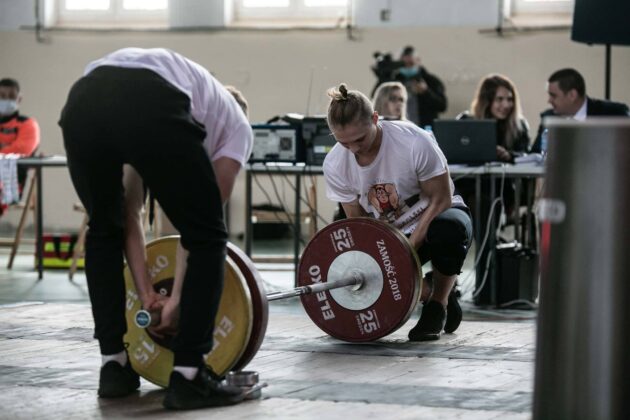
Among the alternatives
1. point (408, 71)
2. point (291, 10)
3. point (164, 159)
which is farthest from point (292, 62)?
point (164, 159)

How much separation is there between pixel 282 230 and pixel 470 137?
4395 millimetres

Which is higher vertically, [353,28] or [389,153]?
[353,28]

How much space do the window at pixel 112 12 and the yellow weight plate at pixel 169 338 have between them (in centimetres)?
781

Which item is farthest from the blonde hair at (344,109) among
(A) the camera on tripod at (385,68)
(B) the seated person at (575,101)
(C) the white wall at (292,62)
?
(C) the white wall at (292,62)

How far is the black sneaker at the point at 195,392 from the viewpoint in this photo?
2605 millimetres

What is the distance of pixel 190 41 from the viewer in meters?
10.2

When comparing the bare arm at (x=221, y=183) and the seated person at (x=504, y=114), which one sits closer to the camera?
the bare arm at (x=221, y=183)

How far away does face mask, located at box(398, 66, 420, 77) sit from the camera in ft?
28.8

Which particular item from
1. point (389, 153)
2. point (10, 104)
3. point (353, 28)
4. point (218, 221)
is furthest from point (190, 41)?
point (218, 221)

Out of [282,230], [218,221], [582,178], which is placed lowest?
[282,230]

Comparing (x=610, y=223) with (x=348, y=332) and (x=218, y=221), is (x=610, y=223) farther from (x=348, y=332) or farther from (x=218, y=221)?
(x=348, y=332)

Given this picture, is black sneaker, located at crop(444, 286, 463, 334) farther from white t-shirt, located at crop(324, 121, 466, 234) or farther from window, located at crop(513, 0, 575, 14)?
window, located at crop(513, 0, 575, 14)

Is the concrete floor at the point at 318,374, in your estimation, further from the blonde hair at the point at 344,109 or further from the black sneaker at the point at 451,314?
the blonde hair at the point at 344,109

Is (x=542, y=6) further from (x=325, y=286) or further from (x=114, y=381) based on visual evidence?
(x=114, y=381)
